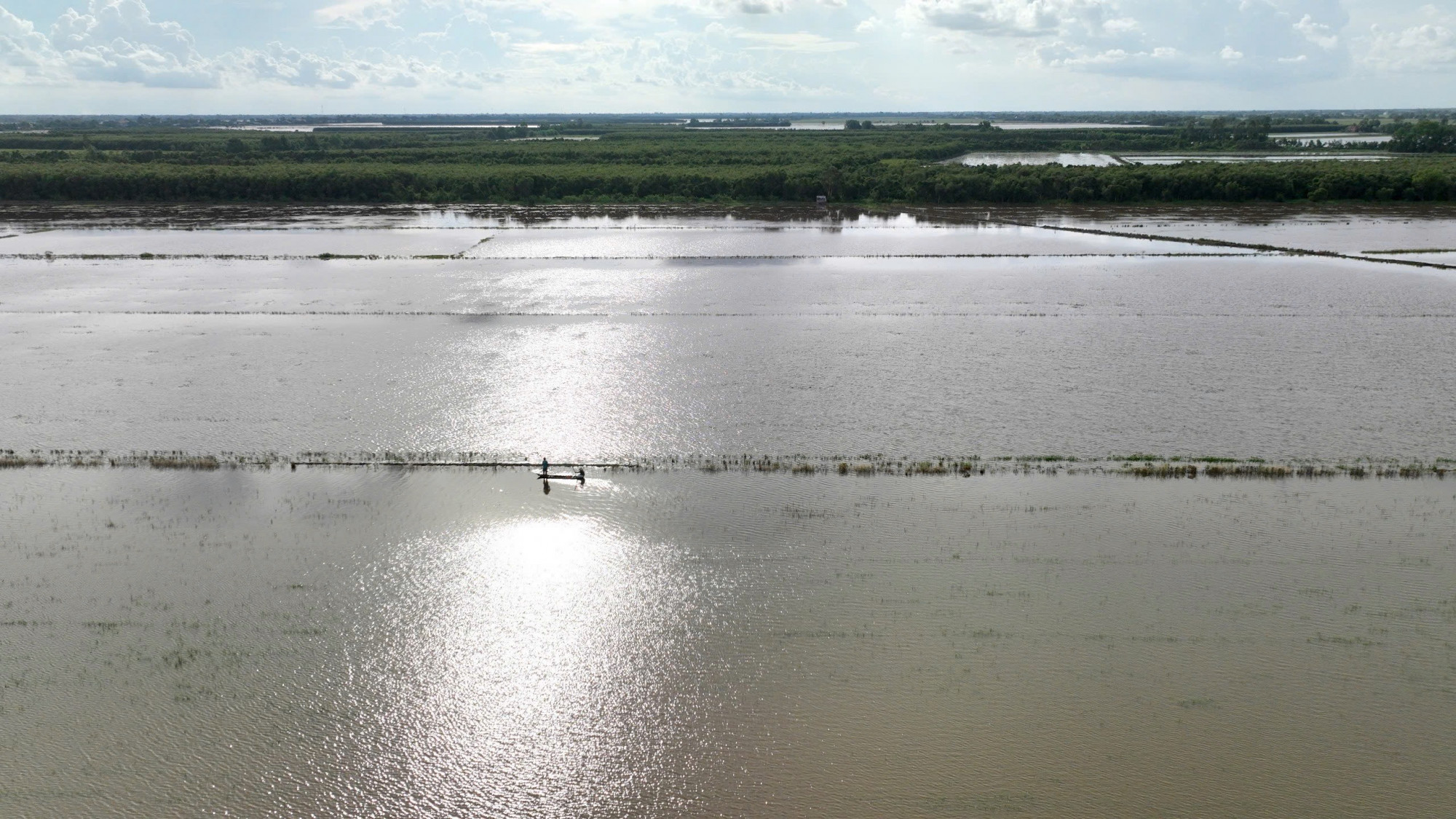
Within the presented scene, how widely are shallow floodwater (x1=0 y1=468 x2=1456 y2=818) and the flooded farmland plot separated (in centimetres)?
5

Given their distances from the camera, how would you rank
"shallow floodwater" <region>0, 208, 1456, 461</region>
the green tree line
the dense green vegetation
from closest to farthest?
"shallow floodwater" <region>0, 208, 1456, 461</region> → the green tree line → the dense green vegetation

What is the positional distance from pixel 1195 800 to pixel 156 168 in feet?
226

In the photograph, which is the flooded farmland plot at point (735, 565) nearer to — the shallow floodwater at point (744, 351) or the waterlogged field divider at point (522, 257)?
the shallow floodwater at point (744, 351)

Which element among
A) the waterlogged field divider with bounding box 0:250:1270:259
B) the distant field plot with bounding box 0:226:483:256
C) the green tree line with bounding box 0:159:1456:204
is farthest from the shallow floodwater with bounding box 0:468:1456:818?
the green tree line with bounding box 0:159:1456:204

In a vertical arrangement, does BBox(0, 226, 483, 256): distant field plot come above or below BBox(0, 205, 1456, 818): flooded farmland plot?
above

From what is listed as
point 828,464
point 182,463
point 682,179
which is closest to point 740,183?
point 682,179

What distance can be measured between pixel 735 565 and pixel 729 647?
6.18 ft

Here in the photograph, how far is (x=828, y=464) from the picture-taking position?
15.6m

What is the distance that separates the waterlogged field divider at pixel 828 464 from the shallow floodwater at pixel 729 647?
0.33 metres

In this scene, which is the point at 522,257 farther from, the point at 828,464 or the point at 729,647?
the point at 729,647

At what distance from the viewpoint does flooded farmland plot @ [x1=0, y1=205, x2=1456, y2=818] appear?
9109 mm

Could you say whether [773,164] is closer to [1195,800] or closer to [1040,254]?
[1040,254]

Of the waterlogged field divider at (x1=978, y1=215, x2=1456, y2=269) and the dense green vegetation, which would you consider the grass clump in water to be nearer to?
the waterlogged field divider at (x1=978, y1=215, x2=1456, y2=269)

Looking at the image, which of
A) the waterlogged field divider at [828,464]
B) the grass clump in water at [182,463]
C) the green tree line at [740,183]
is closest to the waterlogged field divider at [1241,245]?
the green tree line at [740,183]
